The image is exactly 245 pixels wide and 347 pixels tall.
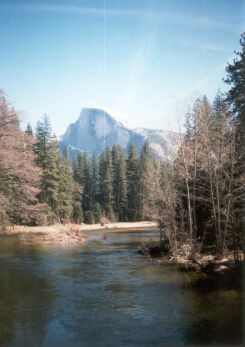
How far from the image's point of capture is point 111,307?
12430mm

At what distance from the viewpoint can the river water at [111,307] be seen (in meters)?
9.70

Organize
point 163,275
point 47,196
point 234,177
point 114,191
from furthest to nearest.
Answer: point 114,191 < point 47,196 < point 234,177 < point 163,275

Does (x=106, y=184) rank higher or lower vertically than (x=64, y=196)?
higher

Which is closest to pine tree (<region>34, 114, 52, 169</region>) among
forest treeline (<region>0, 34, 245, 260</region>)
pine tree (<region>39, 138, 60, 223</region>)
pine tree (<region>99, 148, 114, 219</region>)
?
pine tree (<region>39, 138, 60, 223</region>)

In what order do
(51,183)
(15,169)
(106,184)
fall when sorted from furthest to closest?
(106,184) → (51,183) → (15,169)

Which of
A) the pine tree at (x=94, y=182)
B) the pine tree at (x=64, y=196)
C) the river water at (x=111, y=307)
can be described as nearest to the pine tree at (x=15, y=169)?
the river water at (x=111, y=307)

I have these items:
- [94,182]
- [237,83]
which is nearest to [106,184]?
[94,182]

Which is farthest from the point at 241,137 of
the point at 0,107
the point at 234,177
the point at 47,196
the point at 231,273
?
the point at 47,196

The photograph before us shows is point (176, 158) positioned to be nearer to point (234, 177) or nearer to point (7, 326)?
point (234, 177)

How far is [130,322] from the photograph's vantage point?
10.9m

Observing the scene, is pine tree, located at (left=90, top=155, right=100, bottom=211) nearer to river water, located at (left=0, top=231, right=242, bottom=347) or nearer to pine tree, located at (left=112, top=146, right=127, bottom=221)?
pine tree, located at (left=112, top=146, right=127, bottom=221)

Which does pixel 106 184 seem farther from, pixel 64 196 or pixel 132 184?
pixel 64 196

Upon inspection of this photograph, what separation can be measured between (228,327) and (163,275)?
7453 mm

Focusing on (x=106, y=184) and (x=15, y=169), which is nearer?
(x=15, y=169)
